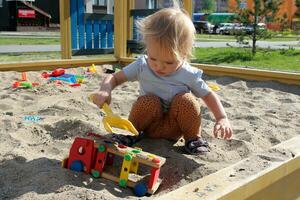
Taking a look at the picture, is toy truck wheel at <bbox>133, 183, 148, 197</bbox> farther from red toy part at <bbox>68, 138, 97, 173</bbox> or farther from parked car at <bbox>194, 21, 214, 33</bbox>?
parked car at <bbox>194, 21, 214, 33</bbox>

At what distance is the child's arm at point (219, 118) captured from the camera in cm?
155

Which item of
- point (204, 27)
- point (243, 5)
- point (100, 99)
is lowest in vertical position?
point (100, 99)

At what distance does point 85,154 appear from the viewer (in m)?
1.49

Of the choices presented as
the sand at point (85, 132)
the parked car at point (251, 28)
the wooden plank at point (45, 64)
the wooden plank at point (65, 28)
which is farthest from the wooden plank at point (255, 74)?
the parked car at point (251, 28)

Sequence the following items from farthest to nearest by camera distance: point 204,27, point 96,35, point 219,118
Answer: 1. point 204,27
2. point 96,35
3. point 219,118

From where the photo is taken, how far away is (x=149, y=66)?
1778 mm

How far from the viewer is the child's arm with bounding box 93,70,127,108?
1.58 m

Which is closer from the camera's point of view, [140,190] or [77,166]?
[140,190]

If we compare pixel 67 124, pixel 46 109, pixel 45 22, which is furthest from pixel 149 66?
pixel 45 22

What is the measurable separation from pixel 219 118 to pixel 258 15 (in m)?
5.90

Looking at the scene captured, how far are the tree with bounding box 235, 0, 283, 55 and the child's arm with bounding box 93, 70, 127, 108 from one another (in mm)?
5707

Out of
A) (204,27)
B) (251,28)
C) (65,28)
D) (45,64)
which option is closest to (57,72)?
(45,64)

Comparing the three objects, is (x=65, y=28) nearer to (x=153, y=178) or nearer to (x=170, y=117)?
(x=170, y=117)

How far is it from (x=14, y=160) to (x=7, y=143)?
8.5 inches
